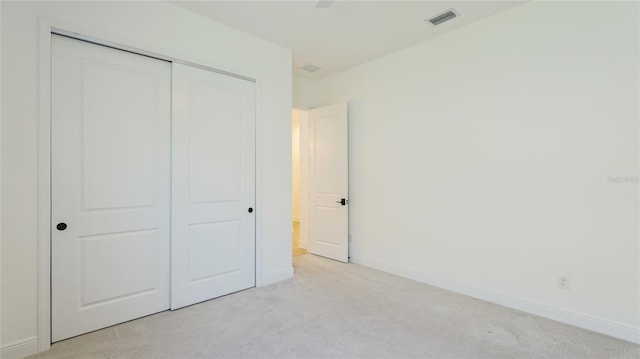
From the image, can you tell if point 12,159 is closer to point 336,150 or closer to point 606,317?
point 336,150

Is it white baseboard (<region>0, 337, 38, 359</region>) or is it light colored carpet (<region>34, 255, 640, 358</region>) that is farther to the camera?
light colored carpet (<region>34, 255, 640, 358</region>)

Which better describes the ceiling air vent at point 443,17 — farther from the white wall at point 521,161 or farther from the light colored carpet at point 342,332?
the light colored carpet at point 342,332

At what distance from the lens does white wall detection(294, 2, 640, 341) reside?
92.2 inches

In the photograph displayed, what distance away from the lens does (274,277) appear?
11.5 feet

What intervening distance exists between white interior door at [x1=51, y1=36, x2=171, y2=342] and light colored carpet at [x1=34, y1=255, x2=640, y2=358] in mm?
240

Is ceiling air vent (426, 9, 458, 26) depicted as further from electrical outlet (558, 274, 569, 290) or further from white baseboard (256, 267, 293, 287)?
white baseboard (256, 267, 293, 287)

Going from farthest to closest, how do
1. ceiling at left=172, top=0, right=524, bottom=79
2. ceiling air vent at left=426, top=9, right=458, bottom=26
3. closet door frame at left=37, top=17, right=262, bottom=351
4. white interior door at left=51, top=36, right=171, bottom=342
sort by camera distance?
ceiling air vent at left=426, top=9, right=458, bottom=26 < ceiling at left=172, top=0, right=524, bottom=79 < white interior door at left=51, top=36, right=171, bottom=342 < closet door frame at left=37, top=17, right=262, bottom=351

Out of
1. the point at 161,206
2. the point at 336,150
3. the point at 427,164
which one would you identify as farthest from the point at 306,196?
the point at 161,206

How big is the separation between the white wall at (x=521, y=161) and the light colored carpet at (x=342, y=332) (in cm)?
35

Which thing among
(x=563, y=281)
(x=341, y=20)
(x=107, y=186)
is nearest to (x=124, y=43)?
(x=107, y=186)

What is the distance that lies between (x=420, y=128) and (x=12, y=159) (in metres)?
3.66

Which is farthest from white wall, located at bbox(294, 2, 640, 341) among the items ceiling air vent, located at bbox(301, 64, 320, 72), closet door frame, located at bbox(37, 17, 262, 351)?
closet door frame, located at bbox(37, 17, 262, 351)

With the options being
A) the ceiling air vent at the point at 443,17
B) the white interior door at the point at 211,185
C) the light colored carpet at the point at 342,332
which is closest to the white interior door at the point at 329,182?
the light colored carpet at the point at 342,332

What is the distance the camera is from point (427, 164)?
3537mm
